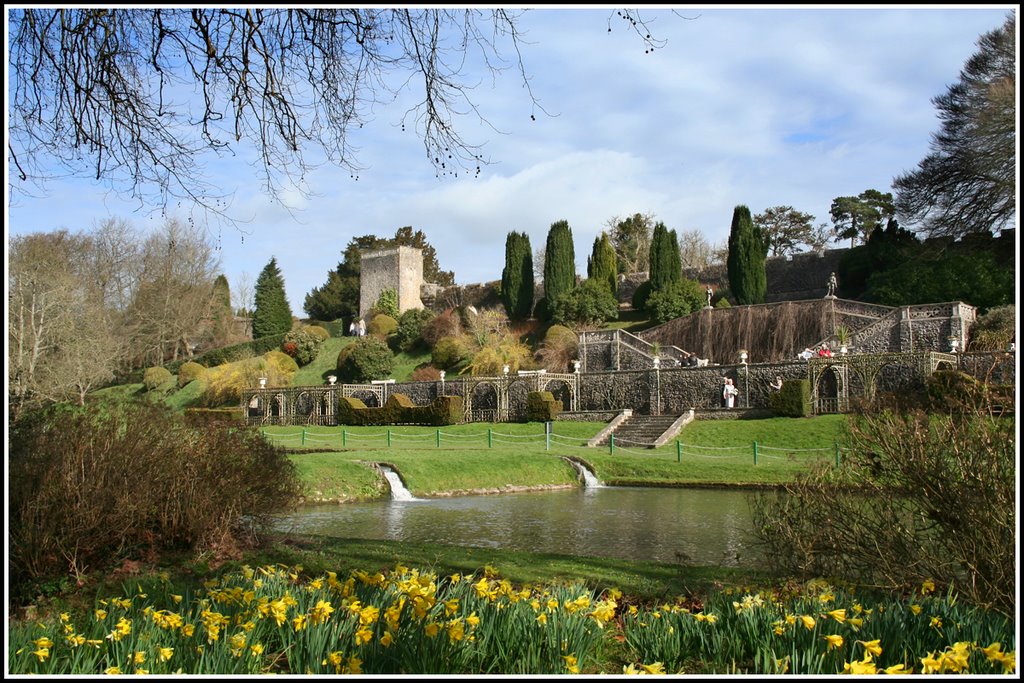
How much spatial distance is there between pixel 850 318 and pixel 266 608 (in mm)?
29892

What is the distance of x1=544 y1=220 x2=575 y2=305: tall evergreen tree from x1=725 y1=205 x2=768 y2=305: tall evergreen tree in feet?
25.4

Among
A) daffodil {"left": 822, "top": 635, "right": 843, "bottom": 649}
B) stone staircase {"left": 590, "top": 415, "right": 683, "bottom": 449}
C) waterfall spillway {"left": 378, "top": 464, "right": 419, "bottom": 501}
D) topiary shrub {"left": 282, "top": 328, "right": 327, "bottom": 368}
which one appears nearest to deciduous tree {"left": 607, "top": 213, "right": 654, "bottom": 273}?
topiary shrub {"left": 282, "top": 328, "right": 327, "bottom": 368}

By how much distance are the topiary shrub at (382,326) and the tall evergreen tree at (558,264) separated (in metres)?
9.96

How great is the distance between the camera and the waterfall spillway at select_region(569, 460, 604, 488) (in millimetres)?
16906

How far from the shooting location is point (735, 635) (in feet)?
12.3

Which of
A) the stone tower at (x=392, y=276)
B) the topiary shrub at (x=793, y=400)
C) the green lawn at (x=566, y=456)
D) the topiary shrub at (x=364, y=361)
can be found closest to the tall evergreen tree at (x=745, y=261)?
the topiary shrub at (x=793, y=400)

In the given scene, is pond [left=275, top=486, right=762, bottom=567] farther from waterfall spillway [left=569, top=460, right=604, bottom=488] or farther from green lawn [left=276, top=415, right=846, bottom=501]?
waterfall spillway [left=569, top=460, right=604, bottom=488]

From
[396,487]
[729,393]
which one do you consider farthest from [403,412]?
[396,487]

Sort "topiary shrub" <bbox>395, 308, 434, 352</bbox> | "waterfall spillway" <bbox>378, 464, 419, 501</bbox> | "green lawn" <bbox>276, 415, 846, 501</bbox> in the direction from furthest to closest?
"topiary shrub" <bbox>395, 308, 434, 352</bbox> → "green lawn" <bbox>276, 415, 846, 501</bbox> → "waterfall spillway" <bbox>378, 464, 419, 501</bbox>

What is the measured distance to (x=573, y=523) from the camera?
11.3 metres

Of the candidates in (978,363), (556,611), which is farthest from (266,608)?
(978,363)

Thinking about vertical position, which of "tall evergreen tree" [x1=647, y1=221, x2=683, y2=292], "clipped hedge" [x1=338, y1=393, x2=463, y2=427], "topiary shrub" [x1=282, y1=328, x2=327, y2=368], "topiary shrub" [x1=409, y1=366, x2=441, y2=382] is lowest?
"clipped hedge" [x1=338, y1=393, x2=463, y2=427]

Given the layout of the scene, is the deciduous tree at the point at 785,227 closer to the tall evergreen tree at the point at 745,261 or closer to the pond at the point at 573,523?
the tall evergreen tree at the point at 745,261

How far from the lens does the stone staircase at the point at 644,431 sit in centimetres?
2197
